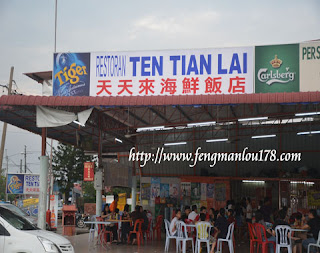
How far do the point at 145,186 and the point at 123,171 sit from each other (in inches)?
98.7

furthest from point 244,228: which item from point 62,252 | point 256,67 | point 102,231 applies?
point 62,252

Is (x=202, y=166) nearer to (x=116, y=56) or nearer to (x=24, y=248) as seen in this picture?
(x=116, y=56)

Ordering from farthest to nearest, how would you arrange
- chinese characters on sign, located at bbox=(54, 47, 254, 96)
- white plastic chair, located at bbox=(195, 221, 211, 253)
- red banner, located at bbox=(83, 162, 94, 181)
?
red banner, located at bbox=(83, 162, 94, 181)
chinese characters on sign, located at bbox=(54, 47, 254, 96)
white plastic chair, located at bbox=(195, 221, 211, 253)

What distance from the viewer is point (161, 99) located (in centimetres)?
1095

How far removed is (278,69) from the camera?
11711 millimetres

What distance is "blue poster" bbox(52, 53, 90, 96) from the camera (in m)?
12.6

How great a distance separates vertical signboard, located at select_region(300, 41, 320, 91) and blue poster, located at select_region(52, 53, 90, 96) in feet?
17.8

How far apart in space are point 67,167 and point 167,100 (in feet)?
124

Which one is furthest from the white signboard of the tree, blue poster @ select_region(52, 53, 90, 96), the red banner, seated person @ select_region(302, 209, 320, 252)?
the tree

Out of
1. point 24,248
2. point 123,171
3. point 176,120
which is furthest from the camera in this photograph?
point 123,171

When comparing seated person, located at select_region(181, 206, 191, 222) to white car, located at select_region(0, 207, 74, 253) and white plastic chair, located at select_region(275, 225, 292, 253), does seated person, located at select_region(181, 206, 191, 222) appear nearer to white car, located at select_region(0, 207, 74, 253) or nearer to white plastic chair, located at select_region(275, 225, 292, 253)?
white plastic chair, located at select_region(275, 225, 292, 253)

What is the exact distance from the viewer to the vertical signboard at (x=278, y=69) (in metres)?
11.7

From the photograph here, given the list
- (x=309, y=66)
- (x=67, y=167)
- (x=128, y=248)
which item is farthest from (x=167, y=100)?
(x=67, y=167)

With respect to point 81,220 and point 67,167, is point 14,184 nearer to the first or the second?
point 81,220
